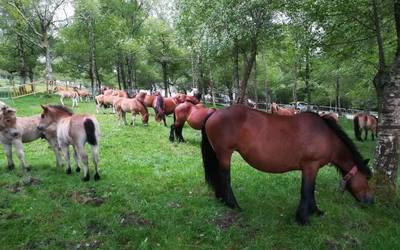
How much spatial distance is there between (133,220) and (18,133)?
178 inches

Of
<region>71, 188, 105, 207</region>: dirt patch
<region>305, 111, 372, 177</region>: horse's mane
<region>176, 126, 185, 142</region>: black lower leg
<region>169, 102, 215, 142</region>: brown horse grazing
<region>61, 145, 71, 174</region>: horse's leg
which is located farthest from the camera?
<region>176, 126, 185, 142</region>: black lower leg

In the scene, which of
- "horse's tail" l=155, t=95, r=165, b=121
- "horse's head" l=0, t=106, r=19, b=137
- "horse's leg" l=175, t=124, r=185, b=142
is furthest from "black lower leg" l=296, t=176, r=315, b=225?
"horse's tail" l=155, t=95, r=165, b=121

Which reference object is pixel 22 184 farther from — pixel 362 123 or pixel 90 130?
pixel 362 123

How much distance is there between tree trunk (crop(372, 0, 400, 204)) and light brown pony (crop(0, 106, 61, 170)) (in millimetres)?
7663

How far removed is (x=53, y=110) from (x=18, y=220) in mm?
3745

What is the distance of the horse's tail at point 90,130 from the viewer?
7.79 meters

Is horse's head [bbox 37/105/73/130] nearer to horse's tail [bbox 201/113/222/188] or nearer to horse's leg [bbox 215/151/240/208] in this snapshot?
horse's tail [bbox 201/113/222/188]

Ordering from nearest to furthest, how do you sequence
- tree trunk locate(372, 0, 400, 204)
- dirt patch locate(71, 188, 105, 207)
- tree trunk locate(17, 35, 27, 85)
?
1. dirt patch locate(71, 188, 105, 207)
2. tree trunk locate(372, 0, 400, 204)
3. tree trunk locate(17, 35, 27, 85)

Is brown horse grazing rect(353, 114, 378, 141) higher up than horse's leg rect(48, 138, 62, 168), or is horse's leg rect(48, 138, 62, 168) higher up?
horse's leg rect(48, 138, 62, 168)

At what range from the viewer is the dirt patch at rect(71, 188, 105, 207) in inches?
260

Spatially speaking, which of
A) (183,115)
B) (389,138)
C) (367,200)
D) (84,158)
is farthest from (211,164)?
(183,115)

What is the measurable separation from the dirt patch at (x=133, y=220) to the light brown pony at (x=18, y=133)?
4016 millimetres

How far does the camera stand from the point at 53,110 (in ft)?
29.2

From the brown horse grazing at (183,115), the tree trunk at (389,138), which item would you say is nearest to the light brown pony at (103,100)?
the brown horse grazing at (183,115)
